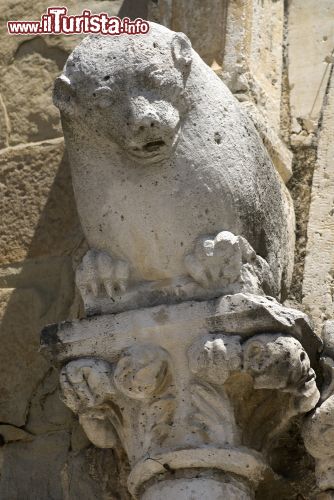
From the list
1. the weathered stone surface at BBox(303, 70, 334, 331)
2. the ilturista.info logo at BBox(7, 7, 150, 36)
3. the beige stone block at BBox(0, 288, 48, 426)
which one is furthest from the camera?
the ilturista.info logo at BBox(7, 7, 150, 36)

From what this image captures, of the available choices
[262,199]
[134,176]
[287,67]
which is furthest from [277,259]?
[287,67]

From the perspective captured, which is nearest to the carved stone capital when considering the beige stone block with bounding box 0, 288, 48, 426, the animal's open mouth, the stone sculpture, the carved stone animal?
the stone sculpture

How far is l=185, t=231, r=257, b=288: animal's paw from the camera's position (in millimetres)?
3645

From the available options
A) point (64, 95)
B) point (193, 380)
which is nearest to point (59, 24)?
point (64, 95)

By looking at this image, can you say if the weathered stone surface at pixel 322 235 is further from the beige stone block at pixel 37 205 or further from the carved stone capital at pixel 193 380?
the beige stone block at pixel 37 205

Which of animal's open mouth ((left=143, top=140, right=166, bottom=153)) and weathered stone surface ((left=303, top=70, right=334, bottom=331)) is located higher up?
animal's open mouth ((left=143, top=140, right=166, bottom=153))

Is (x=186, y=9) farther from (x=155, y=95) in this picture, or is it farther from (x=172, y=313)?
(x=172, y=313)

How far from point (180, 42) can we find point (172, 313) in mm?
601

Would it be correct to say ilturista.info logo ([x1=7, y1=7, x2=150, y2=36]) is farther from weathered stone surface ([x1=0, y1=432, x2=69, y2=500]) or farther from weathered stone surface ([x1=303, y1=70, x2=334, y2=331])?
weathered stone surface ([x1=0, y1=432, x2=69, y2=500])

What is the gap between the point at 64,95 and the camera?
12.3ft

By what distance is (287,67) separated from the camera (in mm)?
4535

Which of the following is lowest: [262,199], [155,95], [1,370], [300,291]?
[1,370]

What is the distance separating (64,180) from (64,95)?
761 millimetres

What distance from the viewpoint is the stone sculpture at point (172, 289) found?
3592 millimetres
